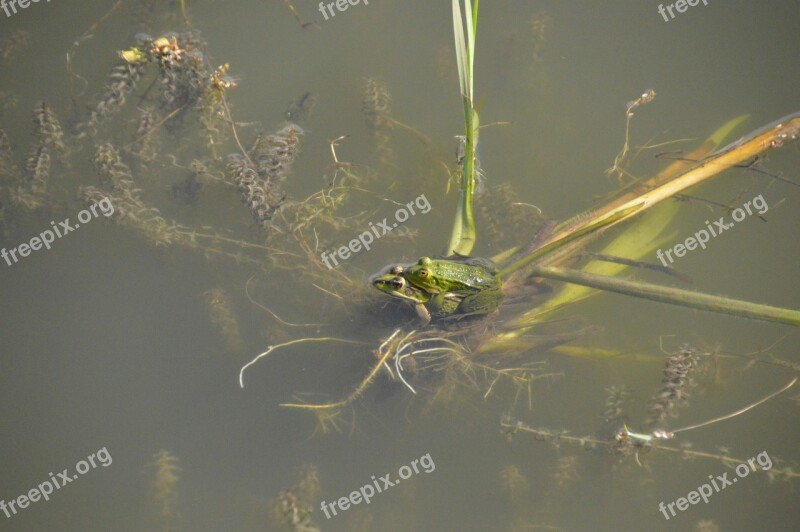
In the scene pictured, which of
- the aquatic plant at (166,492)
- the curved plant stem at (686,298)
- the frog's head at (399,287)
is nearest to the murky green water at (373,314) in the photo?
the aquatic plant at (166,492)

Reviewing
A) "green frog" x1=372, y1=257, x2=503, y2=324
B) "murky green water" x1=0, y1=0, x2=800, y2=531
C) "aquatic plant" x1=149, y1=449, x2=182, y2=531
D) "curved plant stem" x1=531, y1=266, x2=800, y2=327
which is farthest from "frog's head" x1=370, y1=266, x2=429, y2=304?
"aquatic plant" x1=149, y1=449, x2=182, y2=531

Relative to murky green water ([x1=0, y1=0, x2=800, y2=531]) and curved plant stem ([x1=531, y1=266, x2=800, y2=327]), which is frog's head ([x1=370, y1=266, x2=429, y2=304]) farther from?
→ curved plant stem ([x1=531, y1=266, x2=800, y2=327])

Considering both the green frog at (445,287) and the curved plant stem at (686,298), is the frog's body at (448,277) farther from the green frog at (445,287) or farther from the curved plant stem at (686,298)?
the curved plant stem at (686,298)

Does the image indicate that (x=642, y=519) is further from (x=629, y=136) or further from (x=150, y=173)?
(x=150, y=173)

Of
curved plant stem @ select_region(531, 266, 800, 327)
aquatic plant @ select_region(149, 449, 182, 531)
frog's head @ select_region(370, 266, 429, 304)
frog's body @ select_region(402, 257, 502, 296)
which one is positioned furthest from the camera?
aquatic plant @ select_region(149, 449, 182, 531)

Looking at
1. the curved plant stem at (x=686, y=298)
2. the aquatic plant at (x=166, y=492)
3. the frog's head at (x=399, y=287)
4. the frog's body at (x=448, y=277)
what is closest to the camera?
the curved plant stem at (x=686, y=298)

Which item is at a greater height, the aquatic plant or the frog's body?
the frog's body

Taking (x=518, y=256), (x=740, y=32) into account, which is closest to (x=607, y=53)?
(x=740, y=32)

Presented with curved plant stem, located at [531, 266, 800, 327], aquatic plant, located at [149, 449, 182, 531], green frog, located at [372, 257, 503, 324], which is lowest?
curved plant stem, located at [531, 266, 800, 327]

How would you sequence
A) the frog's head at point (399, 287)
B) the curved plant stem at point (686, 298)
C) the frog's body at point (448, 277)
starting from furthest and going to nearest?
the frog's head at point (399, 287)
the frog's body at point (448, 277)
the curved plant stem at point (686, 298)
